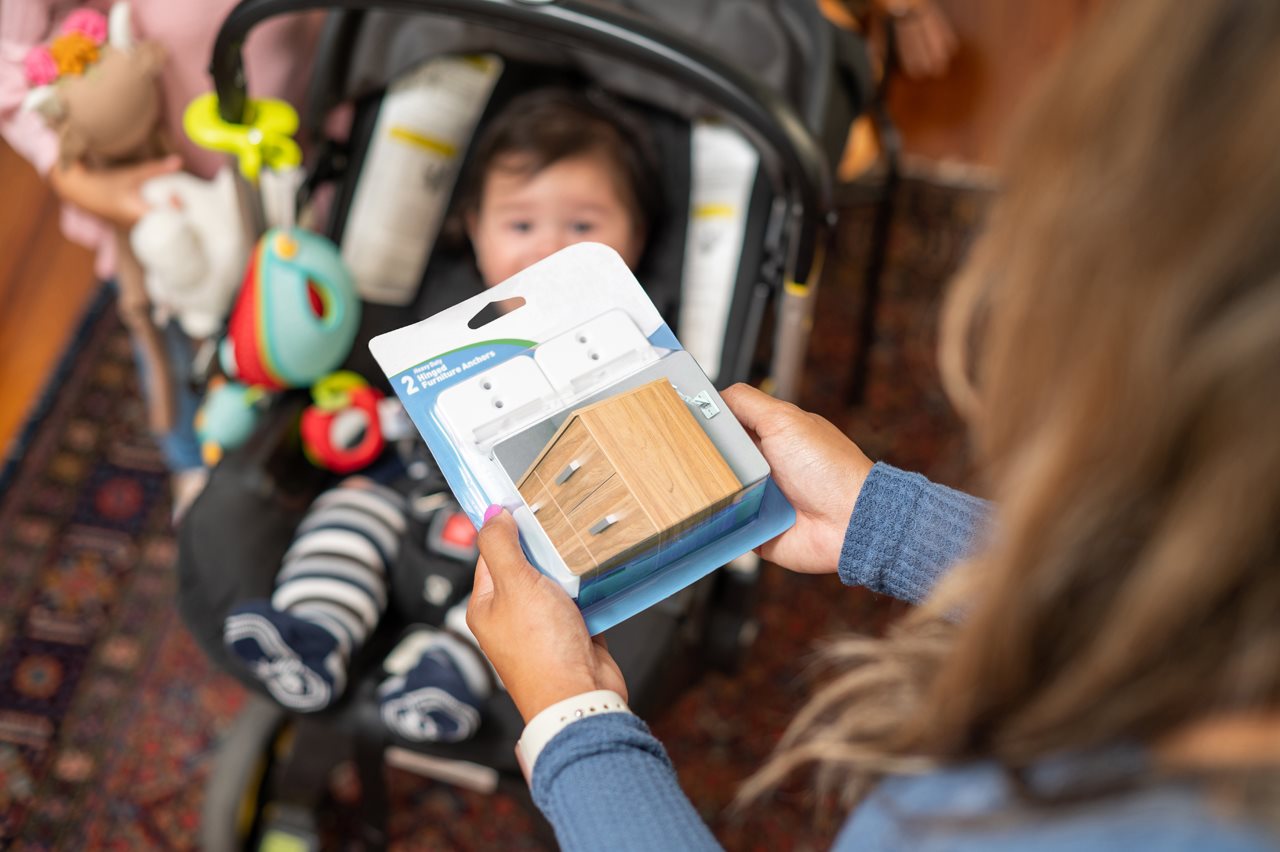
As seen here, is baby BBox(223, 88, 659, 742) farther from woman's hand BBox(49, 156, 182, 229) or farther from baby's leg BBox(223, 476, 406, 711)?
woman's hand BBox(49, 156, 182, 229)

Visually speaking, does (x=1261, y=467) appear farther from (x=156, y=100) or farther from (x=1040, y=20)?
(x=1040, y=20)

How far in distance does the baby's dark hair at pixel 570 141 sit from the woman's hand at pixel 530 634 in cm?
66

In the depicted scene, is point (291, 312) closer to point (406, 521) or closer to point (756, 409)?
point (406, 521)

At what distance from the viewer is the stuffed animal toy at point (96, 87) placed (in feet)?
3.83

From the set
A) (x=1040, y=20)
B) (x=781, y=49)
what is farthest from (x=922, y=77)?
(x=781, y=49)

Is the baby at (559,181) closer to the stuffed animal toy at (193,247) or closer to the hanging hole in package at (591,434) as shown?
the stuffed animal toy at (193,247)

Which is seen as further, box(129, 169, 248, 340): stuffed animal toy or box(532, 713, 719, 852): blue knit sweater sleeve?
box(129, 169, 248, 340): stuffed animal toy

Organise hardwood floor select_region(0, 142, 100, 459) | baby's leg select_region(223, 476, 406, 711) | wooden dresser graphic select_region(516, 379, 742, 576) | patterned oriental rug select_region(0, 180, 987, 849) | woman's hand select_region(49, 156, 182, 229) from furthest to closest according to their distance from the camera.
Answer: hardwood floor select_region(0, 142, 100, 459) → patterned oriental rug select_region(0, 180, 987, 849) → woman's hand select_region(49, 156, 182, 229) → baby's leg select_region(223, 476, 406, 711) → wooden dresser graphic select_region(516, 379, 742, 576)

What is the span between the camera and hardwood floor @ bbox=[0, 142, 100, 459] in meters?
1.67

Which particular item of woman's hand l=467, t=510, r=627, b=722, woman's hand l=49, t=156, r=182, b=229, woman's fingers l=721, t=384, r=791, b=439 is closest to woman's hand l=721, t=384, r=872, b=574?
woman's fingers l=721, t=384, r=791, b=439

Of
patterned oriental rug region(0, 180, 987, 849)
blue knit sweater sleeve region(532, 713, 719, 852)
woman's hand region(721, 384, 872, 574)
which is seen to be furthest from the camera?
patterned oriental rug region(0, 180, 987, 849)

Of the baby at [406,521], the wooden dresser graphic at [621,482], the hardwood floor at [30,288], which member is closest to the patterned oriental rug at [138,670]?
A: the hardwood floor at [30,288]

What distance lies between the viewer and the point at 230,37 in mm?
974

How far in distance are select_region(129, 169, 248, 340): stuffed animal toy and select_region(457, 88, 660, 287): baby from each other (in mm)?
297
